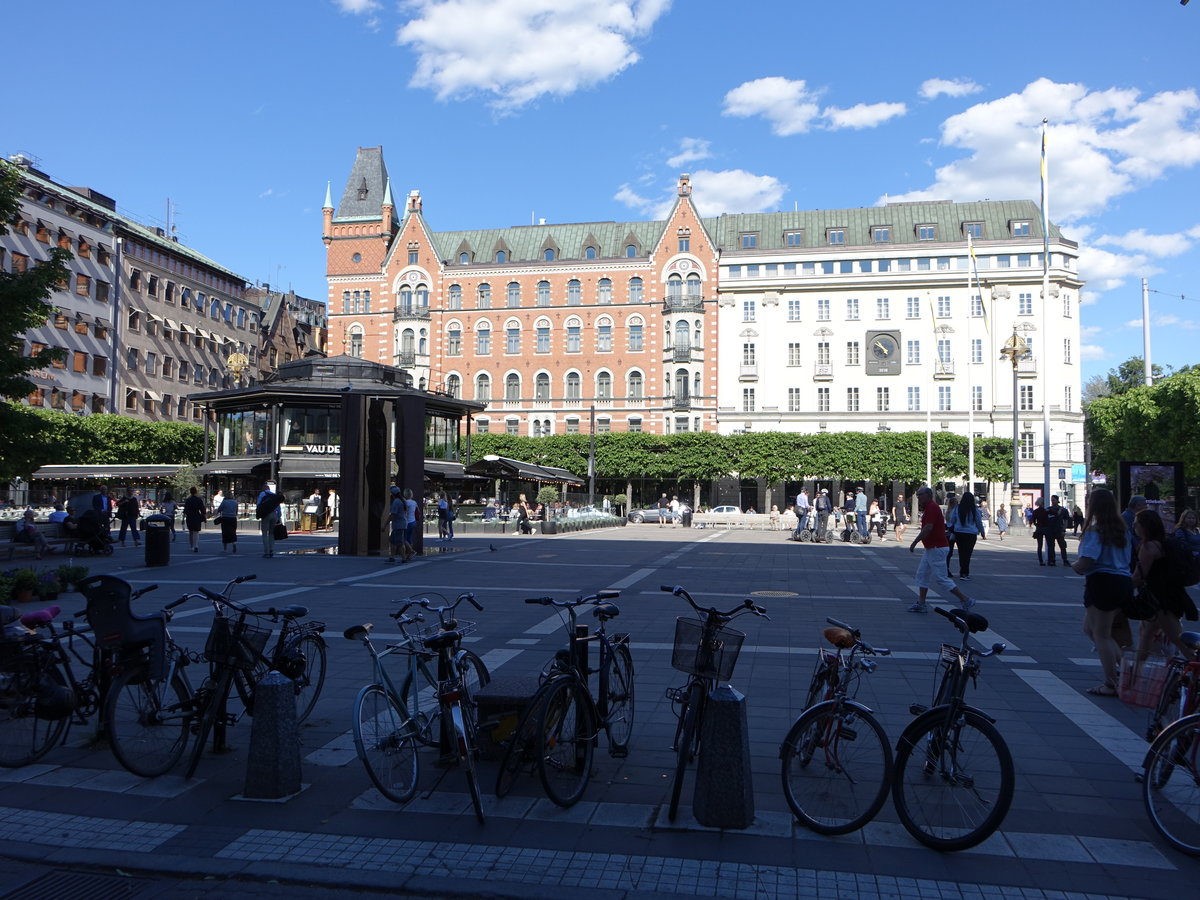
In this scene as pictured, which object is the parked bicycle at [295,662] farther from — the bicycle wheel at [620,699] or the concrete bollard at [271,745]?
the bicycle wheel at [620,699]

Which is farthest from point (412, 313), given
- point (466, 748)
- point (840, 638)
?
point (840, 638)

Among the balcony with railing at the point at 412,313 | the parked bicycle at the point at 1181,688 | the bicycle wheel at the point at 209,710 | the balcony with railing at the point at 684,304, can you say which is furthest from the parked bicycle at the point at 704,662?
the balcony with railing at the point at 412,313

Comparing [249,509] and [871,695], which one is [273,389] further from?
[871,695]

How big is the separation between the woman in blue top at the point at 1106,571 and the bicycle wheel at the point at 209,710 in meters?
6.71

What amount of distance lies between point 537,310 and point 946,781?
6980 cm

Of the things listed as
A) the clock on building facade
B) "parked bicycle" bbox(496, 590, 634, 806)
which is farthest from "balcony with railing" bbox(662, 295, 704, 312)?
"parked bicycle" bbox(496, 590, 634, 806)

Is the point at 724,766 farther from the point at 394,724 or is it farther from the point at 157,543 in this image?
the point at 157,543

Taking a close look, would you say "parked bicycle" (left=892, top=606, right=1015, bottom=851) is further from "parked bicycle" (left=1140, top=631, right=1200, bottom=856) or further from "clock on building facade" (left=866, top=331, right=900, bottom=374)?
"clock on building facade" (left=866, top=331, right=900, bottom=374)

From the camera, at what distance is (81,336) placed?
57.9 metres

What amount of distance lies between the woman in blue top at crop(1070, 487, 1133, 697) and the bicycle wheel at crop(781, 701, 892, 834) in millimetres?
3933

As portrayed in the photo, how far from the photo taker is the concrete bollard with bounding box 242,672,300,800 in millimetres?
5316

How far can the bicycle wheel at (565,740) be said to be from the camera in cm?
508

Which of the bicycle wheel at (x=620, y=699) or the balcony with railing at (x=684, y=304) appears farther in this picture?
the balcony with railing at (x=684, y=304)

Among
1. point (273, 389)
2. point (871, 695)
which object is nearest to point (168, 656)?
point (871, 695)
